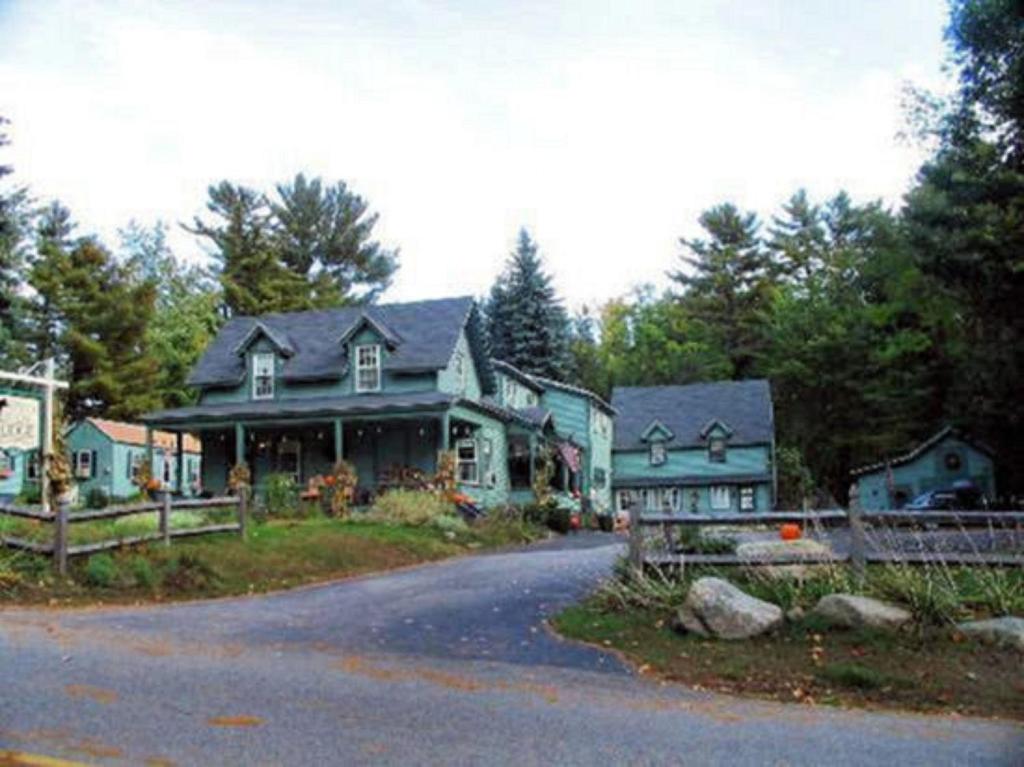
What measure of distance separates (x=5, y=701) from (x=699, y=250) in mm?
58343

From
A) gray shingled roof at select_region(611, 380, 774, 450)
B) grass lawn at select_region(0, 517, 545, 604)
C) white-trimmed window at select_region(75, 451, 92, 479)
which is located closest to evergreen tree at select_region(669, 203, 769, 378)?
gray shingled roof at select_region(611, 380, 774, 450)

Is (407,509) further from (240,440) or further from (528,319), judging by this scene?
(528,319)

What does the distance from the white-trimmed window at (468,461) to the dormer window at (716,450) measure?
1818 centimetres

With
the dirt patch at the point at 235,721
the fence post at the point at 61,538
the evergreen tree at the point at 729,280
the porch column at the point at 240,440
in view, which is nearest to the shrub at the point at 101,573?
the fence post at the point at 61,538

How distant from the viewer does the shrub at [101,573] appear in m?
13.1

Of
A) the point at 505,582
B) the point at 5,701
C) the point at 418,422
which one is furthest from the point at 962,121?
the point at 5,701

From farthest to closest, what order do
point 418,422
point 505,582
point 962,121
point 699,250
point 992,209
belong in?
point 699,250 < point 418,422 < point 962,121 < point 992,209 < point 505,582

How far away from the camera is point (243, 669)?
812cm

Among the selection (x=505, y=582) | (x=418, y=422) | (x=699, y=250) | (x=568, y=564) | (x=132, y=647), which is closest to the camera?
(x=132, y=647)

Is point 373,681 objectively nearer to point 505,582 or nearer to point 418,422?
point 505,582

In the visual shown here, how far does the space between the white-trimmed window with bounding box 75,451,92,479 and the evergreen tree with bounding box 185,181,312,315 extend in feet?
43.7

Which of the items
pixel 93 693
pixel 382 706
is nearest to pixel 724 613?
pixel 382 706

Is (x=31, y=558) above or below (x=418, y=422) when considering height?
below

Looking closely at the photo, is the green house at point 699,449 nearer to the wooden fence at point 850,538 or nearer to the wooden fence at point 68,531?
the wooden fence at point 68,531
